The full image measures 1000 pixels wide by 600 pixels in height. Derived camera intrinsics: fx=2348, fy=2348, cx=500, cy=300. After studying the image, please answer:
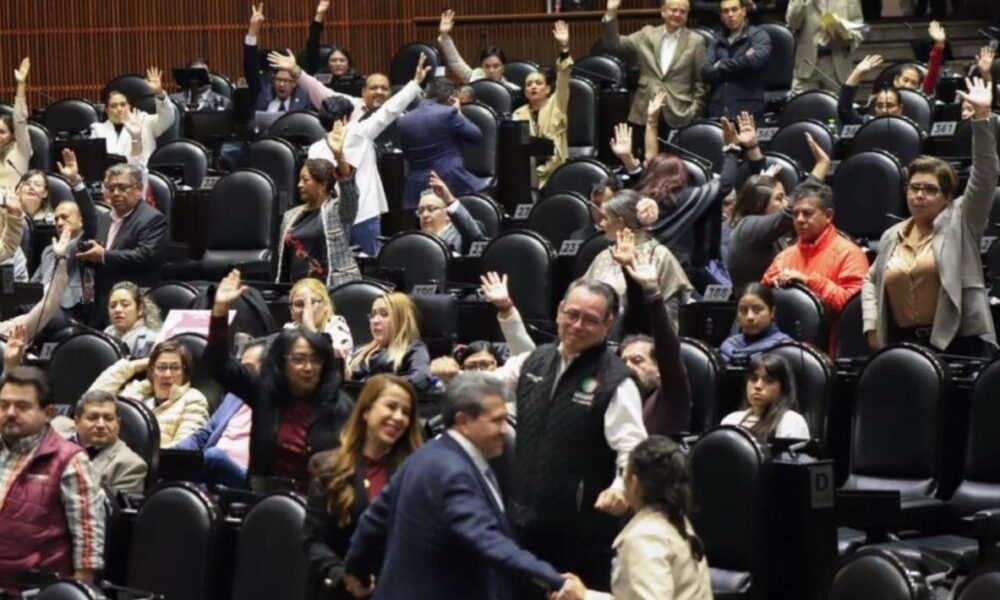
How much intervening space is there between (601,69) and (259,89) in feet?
5.49

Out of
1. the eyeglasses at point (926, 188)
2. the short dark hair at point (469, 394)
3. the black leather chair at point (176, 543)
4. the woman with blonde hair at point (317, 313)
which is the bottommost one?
the black leather chair at point (176, 543)

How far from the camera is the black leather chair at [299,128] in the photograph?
10.5 metres

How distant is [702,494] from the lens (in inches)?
224

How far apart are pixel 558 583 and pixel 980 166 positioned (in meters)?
2.55

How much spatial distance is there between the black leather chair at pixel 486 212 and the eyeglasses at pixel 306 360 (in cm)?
301

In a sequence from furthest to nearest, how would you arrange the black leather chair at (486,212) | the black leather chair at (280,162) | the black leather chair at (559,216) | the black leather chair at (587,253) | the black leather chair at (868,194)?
1. the black leather chair at (280,162)
2. the black leather chair at (486,212)
3. the black leather chair at (559,216)
4. the black leather chair at (868,194)
5. the black leather chair at (587,253)

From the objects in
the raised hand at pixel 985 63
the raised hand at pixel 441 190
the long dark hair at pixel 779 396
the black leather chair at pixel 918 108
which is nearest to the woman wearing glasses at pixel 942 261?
the long dark hair at pixel 779 396

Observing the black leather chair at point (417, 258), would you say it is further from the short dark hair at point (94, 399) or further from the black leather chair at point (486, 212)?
the short dark hair at point (94, 399)

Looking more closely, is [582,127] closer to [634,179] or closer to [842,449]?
[634,179]

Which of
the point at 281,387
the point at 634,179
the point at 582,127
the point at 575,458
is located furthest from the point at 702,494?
the point at 582,127

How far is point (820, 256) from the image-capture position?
24.3 ft

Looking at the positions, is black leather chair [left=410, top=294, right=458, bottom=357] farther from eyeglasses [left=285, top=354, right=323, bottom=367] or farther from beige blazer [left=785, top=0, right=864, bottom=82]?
beige blazer [left=785, top=0, right=864, bottom=82]

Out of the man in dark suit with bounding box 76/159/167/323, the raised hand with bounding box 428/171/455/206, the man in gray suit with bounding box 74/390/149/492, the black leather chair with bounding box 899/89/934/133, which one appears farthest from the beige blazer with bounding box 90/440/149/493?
the black leather chair with bounding box 899/89/934/133

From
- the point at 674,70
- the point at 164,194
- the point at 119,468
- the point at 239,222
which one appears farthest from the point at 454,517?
the point at 674,70
